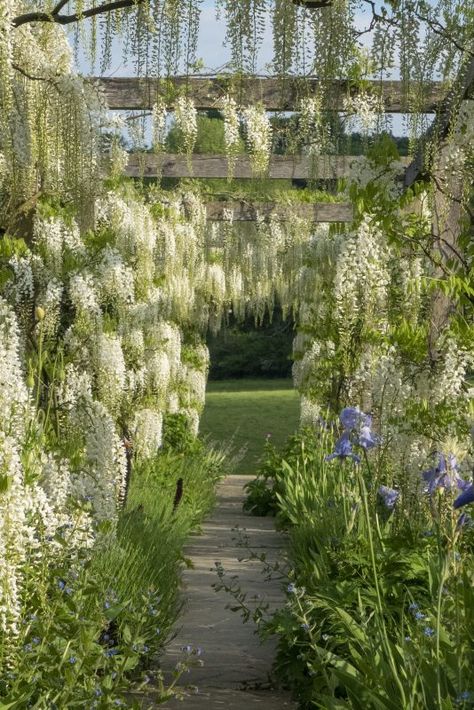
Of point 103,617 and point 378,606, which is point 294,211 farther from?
point 378,606

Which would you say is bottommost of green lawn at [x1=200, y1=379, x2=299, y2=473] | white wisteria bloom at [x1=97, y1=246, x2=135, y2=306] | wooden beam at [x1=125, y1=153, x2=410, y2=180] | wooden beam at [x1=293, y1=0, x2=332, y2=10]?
green lawn at [x1=200, y1=379, x2=299, y2=473]

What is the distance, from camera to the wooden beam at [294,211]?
9.66m

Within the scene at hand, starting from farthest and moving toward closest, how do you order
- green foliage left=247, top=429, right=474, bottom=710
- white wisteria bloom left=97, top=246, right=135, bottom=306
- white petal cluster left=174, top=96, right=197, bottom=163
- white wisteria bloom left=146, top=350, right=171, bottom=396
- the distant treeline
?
the distant treeline → white wisteria bloom left=146, top=350, right=171, bottom=396 → white wisteria bloom left=97, top=246, right=135, bottom=306 → white petal cluster left=174, top=96, right=197, bottom=163 → green foliage left=247, top=429, right=474, bottom=710

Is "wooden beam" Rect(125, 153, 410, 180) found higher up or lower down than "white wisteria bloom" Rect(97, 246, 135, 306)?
higher up

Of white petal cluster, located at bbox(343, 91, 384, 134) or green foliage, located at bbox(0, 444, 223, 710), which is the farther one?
white petal cluster, located at bbox(343, 91, 384, 134)

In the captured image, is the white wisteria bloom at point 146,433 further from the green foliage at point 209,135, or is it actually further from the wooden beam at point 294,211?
the green foliage at point 209,135

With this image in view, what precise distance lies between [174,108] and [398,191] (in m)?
1.57

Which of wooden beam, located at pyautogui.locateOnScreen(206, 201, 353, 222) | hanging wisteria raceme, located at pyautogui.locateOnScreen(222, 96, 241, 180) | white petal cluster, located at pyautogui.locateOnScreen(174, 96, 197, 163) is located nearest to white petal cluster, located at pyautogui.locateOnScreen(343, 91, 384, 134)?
hanging wisteria raceme, located at pyautogui.locateOnScreen(222, 96, 241, 180)

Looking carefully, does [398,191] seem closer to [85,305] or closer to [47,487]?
[85,305]

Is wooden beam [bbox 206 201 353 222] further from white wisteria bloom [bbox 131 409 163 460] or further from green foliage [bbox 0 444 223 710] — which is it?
green foliage [bbox 0 444 223 710]

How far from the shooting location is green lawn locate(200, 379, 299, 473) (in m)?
18.1

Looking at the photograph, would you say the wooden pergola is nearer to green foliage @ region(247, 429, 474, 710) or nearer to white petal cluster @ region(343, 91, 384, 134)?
white petal cluster @ region(343, 91, 384, 134)

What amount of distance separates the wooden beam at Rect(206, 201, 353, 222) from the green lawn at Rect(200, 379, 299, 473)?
243 inches

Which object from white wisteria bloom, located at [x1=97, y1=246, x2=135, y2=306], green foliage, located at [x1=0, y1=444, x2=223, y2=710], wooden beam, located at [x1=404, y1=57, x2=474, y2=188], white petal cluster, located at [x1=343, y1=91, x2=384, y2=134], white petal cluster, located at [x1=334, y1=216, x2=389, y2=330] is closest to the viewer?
green foliage, located at [x1=0, y1=444, x2=223, y2=710]
